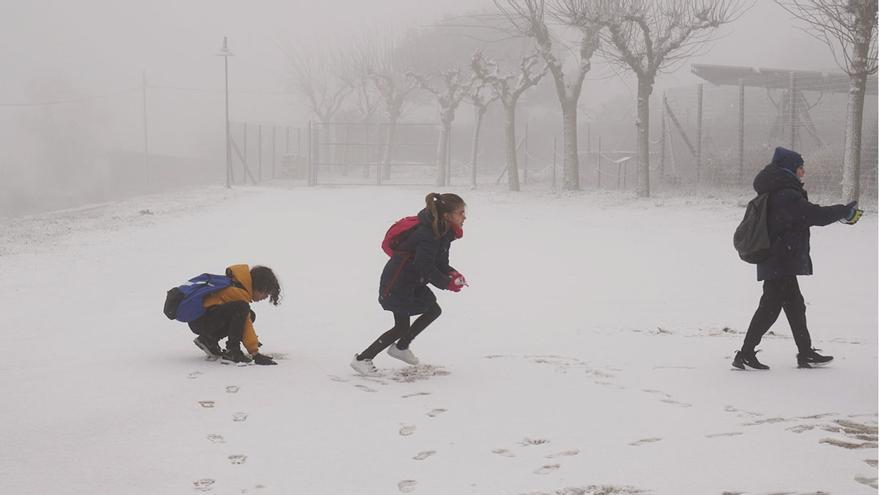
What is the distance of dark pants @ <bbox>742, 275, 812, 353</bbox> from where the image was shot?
6324 millimetres

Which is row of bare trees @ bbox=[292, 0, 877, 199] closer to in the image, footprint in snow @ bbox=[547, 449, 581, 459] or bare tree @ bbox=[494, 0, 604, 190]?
bare tree @ bbox=[494, 0, 604, 190]

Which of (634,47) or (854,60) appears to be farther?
(634,47)

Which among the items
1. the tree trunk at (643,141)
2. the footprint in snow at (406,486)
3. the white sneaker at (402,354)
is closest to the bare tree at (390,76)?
the tree trunk at (643,141)

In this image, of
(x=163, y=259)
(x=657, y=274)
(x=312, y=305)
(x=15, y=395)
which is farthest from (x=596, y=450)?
(x=163, y=259)

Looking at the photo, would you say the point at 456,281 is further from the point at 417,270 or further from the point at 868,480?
the point at 868,480

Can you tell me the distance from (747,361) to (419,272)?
260 centimetres

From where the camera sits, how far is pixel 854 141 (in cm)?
1755

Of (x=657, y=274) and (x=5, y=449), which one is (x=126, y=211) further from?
(x=5, y=449)

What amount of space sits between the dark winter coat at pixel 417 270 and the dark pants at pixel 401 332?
6cm

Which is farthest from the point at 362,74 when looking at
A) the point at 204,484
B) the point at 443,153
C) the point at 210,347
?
the point at 204,484

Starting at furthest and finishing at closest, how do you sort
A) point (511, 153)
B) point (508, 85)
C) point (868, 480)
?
1. point (508, 85)
2. point (511, 153)
3. point (868, 480)

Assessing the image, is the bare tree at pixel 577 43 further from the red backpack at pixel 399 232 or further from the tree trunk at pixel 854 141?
the red backpack at pixel 399 232

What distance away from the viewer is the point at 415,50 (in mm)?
50812

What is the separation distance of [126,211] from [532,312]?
17.4 m
